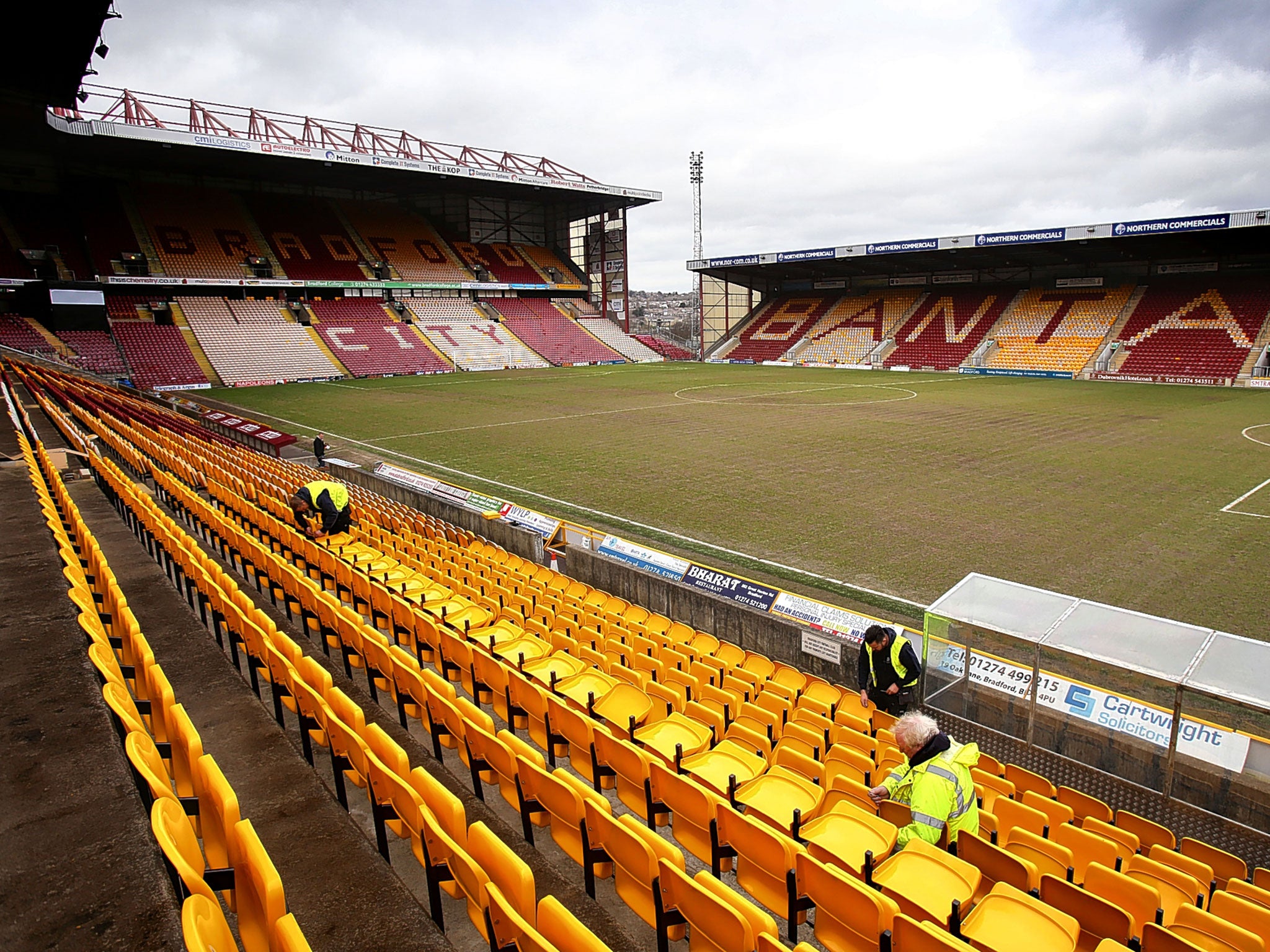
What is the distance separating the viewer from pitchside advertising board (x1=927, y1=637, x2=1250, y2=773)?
5301 mm

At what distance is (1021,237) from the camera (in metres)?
41.6

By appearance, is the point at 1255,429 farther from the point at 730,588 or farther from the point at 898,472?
the point at 730,588

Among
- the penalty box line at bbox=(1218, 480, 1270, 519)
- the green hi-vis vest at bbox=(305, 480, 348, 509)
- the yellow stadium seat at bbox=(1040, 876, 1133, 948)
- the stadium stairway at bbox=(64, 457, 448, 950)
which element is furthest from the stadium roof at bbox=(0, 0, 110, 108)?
the penalty box line at bbox=(1218, 480, 1270, 519)

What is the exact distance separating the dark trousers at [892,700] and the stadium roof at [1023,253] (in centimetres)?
4105

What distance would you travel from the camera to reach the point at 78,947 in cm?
249

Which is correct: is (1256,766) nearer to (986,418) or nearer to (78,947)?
(78,947)

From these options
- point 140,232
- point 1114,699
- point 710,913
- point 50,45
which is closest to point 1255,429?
point 1114,699

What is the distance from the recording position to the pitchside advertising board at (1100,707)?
530 cm

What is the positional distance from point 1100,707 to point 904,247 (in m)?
45.7

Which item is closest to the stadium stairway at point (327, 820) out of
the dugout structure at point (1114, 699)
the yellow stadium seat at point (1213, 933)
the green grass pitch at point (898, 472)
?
the yellow stadium seat at point (1213, 933)

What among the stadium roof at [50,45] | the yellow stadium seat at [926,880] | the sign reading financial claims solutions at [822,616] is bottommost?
the sign reading financial claims solutions at [822,616]

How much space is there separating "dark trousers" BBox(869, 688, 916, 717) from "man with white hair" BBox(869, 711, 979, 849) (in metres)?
2.17

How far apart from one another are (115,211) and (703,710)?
5650cm

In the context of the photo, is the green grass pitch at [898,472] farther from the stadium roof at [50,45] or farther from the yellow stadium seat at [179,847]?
the stadium roof at [50,45]
